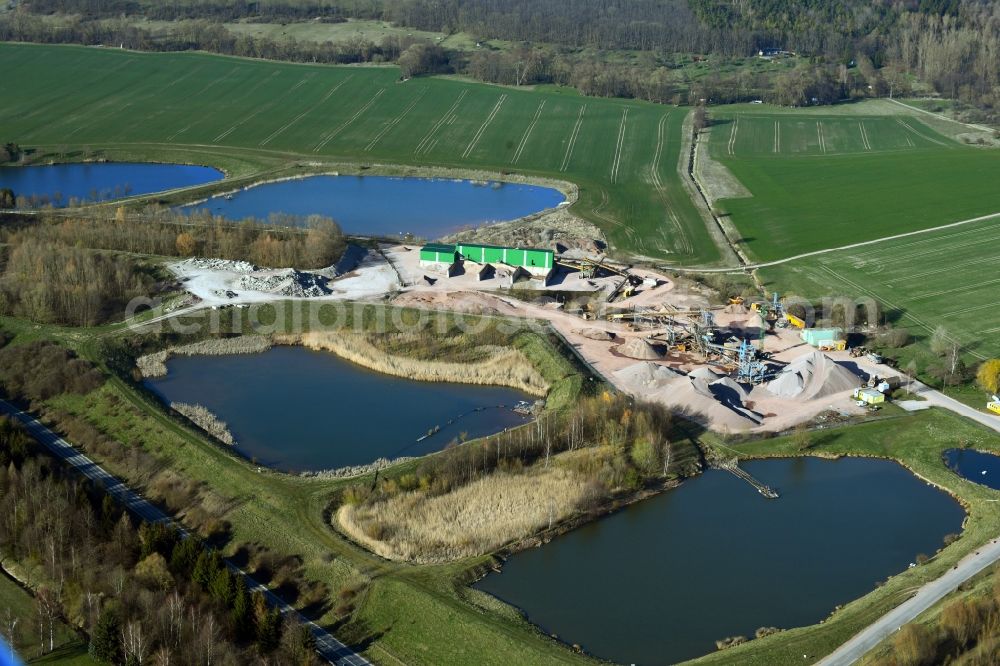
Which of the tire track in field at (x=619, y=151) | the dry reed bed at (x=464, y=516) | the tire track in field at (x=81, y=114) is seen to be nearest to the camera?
the dry reed bed at (x=464, y=516)

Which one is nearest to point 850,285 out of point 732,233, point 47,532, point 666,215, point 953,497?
point 732,233

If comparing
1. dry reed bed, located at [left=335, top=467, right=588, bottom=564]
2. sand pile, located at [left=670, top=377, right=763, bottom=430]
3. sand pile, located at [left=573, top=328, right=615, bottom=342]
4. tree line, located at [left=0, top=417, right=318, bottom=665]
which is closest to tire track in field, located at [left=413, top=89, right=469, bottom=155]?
sand pile, located at [left=573, top=328, right=615, bottom=342]

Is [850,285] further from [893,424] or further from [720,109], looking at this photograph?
[720,109]

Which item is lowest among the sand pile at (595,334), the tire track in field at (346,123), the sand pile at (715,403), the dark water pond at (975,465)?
the dark water pond at (975,465)

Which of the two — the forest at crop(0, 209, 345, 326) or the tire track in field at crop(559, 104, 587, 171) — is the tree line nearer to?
the forest at crop(0, 209, 345, 326)

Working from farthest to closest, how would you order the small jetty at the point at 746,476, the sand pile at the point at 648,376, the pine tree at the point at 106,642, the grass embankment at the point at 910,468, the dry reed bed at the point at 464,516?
1. the sand pile at the point at 648,376
2. the small jetty at the point at 746,476
3. the dry reed bed at the point at 464,516
4. the grass embankment at the point at 910,468
5. the pine tree at the point at 106,642

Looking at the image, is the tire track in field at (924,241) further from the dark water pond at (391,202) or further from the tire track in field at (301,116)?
the tire track in field at (301,116)

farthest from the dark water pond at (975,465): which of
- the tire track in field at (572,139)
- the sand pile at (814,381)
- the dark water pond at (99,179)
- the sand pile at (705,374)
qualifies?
the dark water pond at (99,179)

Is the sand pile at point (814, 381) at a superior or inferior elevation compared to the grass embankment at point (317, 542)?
superior
